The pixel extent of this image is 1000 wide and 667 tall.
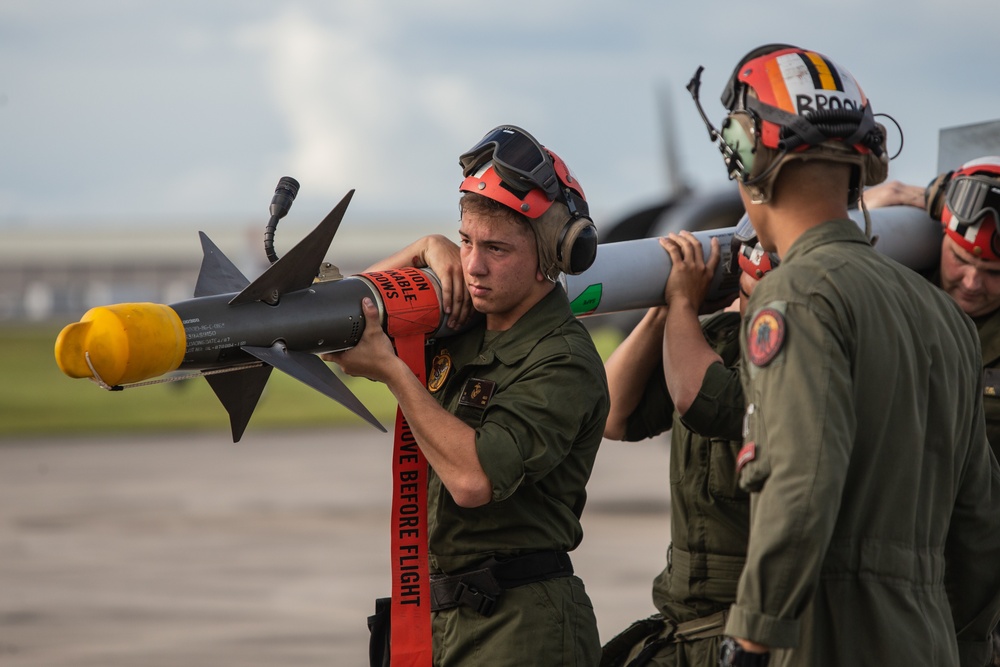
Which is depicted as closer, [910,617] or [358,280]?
[910,617]

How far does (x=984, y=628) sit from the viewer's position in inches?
117

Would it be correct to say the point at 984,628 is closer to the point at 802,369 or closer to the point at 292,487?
the point at 802,369

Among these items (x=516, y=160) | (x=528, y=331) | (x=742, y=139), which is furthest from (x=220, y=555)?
(x=742, y=139)

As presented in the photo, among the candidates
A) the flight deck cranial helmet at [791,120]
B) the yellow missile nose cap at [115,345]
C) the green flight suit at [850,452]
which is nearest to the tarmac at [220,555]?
the yellow missile nose cap at [115,345]

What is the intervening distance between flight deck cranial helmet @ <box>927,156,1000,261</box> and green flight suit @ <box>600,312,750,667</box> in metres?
0.71

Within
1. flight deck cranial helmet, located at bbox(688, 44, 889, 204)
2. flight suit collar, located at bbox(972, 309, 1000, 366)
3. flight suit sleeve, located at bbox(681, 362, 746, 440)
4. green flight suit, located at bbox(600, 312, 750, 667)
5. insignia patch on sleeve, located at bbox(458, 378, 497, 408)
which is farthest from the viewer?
flight suit collar, located at bbox(972, 309, 1000, 366)

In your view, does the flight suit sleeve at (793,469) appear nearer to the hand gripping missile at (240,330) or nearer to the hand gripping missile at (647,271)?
the hand gripping missile at (240,330)

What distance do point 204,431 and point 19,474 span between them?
22.7ft

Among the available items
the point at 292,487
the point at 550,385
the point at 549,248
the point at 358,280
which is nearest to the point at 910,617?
the point at 550,385

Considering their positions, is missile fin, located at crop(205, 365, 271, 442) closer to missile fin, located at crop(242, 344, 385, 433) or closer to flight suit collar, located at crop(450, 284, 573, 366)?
missile fin, located at crop(242, 344, 385, 433)

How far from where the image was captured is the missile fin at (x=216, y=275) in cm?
320

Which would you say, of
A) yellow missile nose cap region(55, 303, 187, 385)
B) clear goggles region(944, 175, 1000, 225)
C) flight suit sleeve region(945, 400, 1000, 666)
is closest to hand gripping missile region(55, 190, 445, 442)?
yellow missile nose cap region(55, 303, 187, 385)

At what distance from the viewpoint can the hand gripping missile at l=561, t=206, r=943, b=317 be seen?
3.47 m

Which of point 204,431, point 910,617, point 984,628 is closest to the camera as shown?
point 910,617
